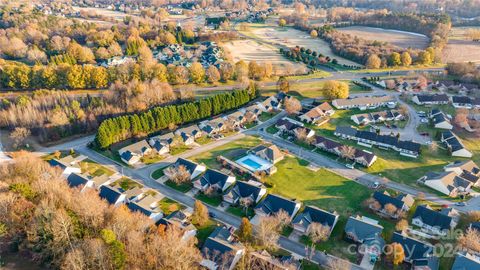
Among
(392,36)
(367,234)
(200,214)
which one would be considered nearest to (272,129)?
(200,214)

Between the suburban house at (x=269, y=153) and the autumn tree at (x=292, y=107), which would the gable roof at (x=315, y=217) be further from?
the autumn tree at (x=292, y=107)

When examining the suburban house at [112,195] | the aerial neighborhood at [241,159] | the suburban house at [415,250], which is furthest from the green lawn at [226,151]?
the suburban house at [415,250]

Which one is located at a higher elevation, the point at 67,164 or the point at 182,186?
the point at 67,164

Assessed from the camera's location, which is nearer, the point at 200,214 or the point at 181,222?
the point at 181,222

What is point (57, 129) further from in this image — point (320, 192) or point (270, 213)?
point (320, 192)

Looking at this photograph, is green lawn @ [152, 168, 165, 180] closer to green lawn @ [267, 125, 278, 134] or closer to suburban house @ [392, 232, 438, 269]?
green lawn @ [267, 125, 278, 134]

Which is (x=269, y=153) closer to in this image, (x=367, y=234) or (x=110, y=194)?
(x=367, y=234)
